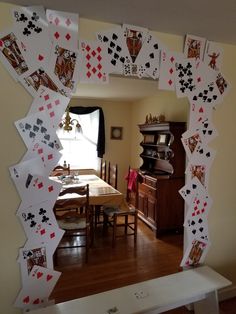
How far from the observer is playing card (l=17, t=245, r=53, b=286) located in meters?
1.60

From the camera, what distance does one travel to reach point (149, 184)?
3816 mm

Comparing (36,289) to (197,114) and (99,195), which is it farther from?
(197,114)

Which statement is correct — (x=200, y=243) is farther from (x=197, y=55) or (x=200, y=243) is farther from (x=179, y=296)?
(x=197, y=55)

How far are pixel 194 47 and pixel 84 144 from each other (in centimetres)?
357

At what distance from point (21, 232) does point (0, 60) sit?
107 cm

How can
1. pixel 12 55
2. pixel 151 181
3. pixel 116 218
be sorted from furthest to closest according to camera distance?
pixel 151 181
pixel 116 218
pixel 12 55

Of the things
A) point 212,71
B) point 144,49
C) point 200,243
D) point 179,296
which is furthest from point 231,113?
point 179,296

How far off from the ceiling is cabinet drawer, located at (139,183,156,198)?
2345 millimetres

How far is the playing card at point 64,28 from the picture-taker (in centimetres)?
153

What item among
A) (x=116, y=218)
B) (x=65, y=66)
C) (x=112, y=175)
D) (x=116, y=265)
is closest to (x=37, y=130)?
(x=65, y=66)

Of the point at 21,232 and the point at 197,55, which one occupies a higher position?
the point at 197,55

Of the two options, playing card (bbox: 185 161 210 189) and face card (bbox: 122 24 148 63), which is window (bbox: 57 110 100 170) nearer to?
playing card (bbox: 185 161 210 189)

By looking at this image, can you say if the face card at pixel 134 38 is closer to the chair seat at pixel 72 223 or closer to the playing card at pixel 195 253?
the playing card at pixel 195 253

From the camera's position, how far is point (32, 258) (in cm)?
162
